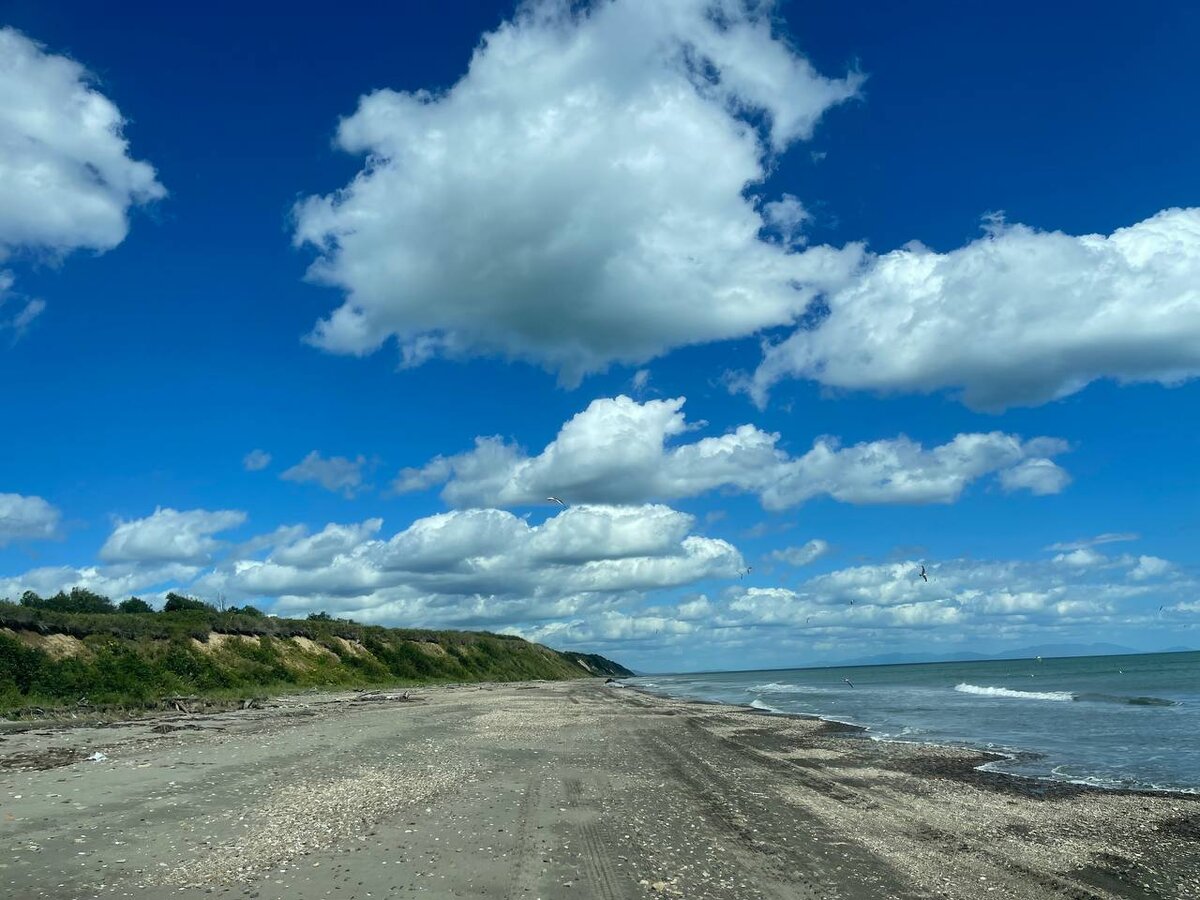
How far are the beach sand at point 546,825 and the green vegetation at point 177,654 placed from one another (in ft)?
60.4

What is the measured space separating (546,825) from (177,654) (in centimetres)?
5096

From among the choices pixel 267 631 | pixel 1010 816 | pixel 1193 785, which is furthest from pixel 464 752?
pixel 267 631

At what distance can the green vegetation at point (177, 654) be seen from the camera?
44.0 meters

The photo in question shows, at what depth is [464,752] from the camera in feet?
89.0

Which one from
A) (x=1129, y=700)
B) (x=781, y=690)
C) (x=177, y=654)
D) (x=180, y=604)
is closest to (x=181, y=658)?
(x=177, y=654)

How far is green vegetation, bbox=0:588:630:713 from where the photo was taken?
144 feet

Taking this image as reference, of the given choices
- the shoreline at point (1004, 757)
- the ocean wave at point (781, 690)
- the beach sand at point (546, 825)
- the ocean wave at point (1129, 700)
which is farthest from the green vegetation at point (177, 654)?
the ocean wave at point (1129, 700)

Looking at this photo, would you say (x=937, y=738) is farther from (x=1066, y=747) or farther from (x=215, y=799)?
(x=215, y=799)

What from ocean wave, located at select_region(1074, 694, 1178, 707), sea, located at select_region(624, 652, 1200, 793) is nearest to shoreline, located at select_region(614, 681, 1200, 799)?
sea, located at select_region(624, 652, 1200, 793)

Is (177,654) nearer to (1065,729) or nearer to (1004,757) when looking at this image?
(1004,757)

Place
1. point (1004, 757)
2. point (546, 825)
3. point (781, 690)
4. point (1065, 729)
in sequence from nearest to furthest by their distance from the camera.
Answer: point (546, 825)
point (1004, 757)
point (1065, 729)
point (781, 690)

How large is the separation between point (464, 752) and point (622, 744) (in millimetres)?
6647

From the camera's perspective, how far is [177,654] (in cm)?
5672

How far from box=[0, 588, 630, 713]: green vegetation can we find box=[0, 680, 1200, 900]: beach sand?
725 inches
